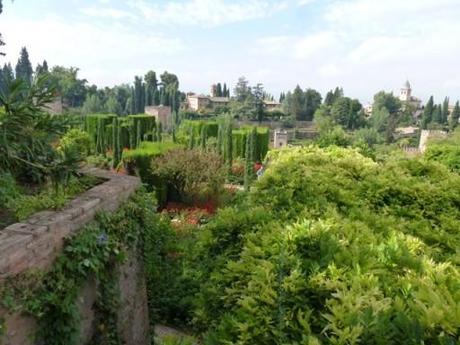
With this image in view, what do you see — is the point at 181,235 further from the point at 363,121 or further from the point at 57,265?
the point at 363,121

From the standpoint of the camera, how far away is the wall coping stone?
2.52 meters

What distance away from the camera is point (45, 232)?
285 cm

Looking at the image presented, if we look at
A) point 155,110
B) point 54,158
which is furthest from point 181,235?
point 155,110

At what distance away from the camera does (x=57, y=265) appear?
292 cm

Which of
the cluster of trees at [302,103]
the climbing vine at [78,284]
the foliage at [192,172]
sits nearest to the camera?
the climbing vine at [78,284]

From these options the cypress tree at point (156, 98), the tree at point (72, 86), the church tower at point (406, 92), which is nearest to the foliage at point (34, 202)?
the tree at point (72, 86)

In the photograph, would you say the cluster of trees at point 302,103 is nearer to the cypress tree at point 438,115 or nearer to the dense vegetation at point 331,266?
the cypress tree at point 438,115

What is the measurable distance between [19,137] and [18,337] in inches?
83.4

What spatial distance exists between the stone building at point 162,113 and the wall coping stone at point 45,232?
40.2 m

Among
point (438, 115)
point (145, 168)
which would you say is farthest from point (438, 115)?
point (145, 168)

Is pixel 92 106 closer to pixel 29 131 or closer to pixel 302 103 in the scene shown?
pixel 302 103

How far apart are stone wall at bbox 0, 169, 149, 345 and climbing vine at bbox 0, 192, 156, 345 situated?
3.0 inches

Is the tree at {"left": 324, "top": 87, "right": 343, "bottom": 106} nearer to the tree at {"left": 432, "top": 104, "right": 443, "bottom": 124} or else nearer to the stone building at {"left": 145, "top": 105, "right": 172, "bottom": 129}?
the tree at {"left": 432, "top": 104, "right": 443, "bottom": 124}

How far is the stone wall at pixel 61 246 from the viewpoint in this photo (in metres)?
2.53
